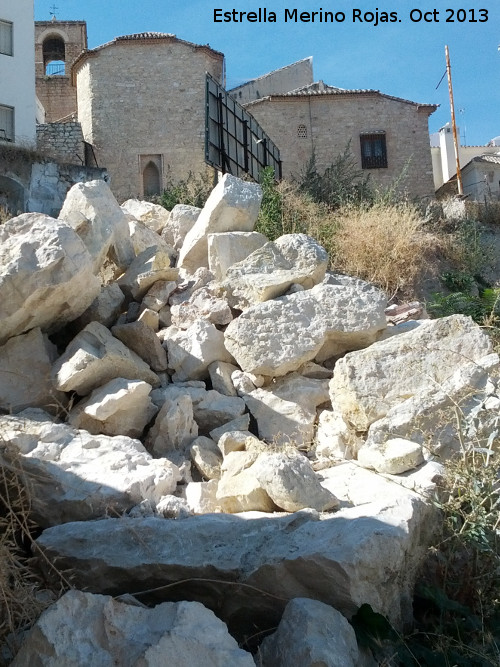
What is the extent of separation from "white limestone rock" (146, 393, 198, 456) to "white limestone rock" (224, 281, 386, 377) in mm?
716

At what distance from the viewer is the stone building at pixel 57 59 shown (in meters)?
26.9

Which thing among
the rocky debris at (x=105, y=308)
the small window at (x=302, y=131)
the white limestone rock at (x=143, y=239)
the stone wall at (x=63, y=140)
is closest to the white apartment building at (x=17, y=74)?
the stone wall at (x=63, y=140)

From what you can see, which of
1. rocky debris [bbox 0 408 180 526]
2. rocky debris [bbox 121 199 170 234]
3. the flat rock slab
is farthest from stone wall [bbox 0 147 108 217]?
the flat rock slab

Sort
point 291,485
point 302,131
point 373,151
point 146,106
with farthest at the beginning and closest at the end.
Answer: point 373,151
point 302,131
point 146,106
point 291,485

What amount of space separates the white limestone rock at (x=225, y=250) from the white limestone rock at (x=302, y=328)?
87cm

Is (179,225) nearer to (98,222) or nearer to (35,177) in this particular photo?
(98,222)

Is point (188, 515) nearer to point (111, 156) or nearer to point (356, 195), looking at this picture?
point (356, 195)

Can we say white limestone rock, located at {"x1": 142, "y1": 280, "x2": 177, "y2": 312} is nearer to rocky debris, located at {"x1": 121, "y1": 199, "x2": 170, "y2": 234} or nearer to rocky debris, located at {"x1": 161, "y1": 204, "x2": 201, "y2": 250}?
rocky debris, located at {"x1": 161, "y1": 204, "x2": 201, "y2": 250}

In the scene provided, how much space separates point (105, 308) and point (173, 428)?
1.40 metres

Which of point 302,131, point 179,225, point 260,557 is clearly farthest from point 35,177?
point 260,557

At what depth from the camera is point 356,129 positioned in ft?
76.4

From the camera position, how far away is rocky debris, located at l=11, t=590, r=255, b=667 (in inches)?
85.5

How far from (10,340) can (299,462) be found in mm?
2416

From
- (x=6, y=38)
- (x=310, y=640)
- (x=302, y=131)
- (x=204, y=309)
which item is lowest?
(x=310, y=640)
